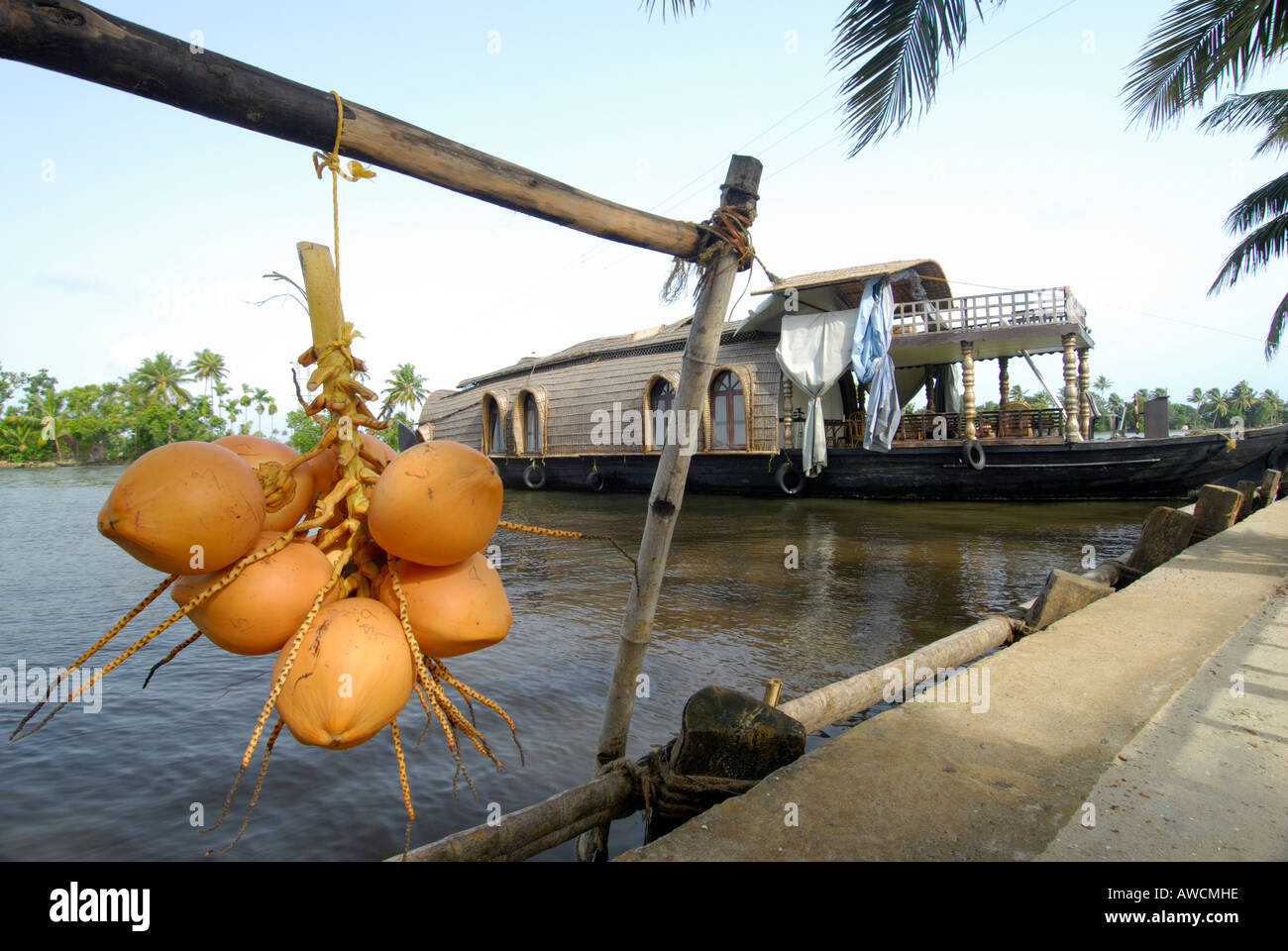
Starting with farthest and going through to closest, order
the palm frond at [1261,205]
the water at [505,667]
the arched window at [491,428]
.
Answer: the arched window at [491,428] → the palm frond at [1261,205] → the water at [505,667]

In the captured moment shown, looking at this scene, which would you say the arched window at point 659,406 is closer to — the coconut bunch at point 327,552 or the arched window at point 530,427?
the arched window at point 530,427

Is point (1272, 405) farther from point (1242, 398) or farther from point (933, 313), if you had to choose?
point (933, 313)

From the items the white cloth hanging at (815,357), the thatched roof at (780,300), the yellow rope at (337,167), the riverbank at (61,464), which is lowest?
the yellow rope at (337,167)

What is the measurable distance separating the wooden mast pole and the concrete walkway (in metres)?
0.87

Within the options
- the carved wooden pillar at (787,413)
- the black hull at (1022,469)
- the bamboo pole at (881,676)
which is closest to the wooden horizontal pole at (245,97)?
the bamboo pole at (881,676)

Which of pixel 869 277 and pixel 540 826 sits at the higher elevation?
pixel 869 277

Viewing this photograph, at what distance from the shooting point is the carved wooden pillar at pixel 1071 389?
17156 millimetres

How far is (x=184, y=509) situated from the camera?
1282mm

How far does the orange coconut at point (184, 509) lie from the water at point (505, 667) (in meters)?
2.97

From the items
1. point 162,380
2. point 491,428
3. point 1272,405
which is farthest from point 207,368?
point 1272,405

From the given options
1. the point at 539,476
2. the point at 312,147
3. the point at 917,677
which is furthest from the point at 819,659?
the point at 539,476

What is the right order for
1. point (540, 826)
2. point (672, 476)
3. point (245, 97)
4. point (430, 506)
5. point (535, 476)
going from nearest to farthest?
point (430, 506)
point (245, 97)
point (540, 826)
point (672, 476)
point (535, 476)

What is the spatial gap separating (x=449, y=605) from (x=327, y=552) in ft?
1.02
